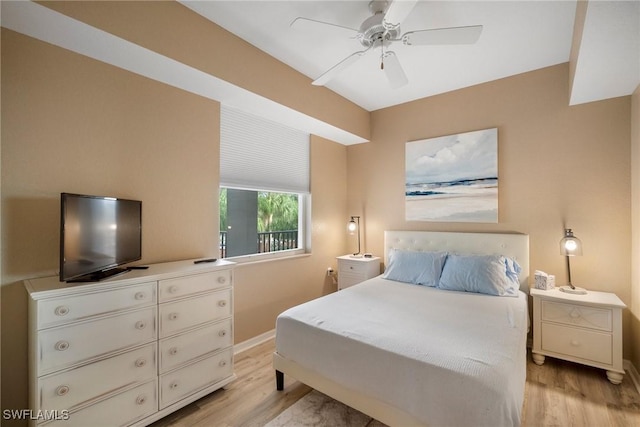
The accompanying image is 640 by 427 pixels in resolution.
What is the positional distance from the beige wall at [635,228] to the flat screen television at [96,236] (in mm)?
3916

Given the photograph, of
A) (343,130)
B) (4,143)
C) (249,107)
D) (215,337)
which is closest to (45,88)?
(4,143)

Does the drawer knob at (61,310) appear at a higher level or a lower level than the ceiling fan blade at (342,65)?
lower

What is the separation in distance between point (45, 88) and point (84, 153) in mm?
415

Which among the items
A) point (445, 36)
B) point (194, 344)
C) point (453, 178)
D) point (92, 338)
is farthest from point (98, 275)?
point (453, 178)

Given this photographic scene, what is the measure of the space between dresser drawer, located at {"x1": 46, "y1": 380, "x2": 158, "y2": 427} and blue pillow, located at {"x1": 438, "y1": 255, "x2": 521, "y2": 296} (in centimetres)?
255

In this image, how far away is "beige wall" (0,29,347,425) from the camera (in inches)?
64.1

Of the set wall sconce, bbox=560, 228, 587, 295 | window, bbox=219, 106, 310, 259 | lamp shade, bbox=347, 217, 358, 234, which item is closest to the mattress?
wall sconce, bbox=560, 228, 587, 295

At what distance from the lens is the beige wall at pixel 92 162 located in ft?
5.34

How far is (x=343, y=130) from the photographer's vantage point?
Answer: 355 cm

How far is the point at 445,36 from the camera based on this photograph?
71.6 inches

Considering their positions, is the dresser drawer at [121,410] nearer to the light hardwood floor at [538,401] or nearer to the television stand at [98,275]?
the light hardwood floor at [538,401]

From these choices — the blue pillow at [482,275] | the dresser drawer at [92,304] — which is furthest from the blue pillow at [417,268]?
the dresser drawer at [92,304]

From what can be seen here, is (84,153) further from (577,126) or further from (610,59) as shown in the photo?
(577,126)

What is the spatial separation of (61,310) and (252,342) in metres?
1.83
